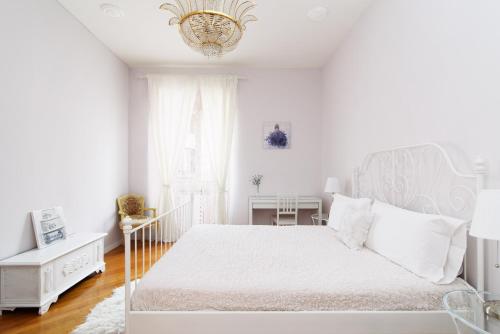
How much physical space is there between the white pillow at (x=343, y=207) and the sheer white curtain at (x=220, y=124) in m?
1.87

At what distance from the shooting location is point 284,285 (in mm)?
1533

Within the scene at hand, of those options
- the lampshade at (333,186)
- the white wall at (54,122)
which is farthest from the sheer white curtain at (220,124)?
the lampshade at (333,186)

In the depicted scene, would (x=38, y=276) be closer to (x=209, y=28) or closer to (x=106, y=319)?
(x=106, y=319)

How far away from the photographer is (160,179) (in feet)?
14.4

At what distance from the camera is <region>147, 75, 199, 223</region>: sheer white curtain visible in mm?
4367

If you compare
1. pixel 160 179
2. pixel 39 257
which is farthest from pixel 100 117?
pixel 39 257

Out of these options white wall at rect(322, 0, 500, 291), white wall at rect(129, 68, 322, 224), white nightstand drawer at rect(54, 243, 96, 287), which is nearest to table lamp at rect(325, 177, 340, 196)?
white wall at rect(322, 0, 500, 291)

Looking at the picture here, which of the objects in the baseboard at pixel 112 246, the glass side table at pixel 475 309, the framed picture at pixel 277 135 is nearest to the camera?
the glass side table at pixel 475 309

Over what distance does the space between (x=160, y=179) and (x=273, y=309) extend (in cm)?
334

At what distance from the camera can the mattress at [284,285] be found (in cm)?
148

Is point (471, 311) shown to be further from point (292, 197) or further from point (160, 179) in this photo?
point (160, 179)

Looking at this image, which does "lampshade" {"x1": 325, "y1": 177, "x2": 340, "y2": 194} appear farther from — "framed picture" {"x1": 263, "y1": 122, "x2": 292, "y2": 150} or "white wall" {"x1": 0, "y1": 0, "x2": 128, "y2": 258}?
"white wall" {"x1": 0, "y1": 0, "x2": 128, "y2": 258}

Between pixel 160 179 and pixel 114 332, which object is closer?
pixel 114 332

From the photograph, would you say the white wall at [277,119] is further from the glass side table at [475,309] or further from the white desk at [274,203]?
the glass side table at [475,309]
